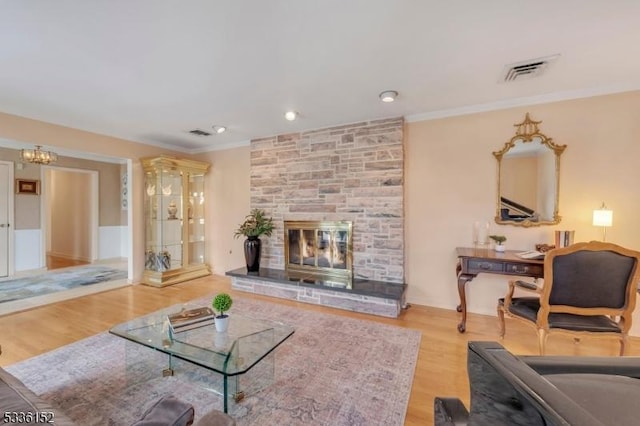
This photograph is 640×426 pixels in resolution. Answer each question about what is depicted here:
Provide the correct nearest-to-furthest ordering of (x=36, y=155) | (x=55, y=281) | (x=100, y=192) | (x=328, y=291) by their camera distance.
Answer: (x=328, y=291), (x=36, y=155), (x=55, y=281), (x=100, y=192)

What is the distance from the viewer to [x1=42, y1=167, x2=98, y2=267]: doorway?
6.28 meters

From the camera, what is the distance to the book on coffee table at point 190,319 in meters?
2.09

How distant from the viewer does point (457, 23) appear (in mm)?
1776

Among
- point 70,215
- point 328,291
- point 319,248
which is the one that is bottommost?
point 328,291

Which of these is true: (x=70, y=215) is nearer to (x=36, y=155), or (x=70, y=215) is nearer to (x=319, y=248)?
(x=36, y=155)

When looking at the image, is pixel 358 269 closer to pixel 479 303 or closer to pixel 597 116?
pixel 479 303

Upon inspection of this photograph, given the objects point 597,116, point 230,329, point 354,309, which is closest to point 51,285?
point 230,329

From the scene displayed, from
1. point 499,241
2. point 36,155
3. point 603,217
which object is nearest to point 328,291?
point 499,241

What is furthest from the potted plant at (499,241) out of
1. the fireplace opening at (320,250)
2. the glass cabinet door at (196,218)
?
the glass cabinet door at (196,218)

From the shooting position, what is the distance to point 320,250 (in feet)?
13.6

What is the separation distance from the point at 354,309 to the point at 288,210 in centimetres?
183

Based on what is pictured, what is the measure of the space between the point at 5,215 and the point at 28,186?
638 mm

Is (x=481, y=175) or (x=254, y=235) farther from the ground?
(x=481, y=175)

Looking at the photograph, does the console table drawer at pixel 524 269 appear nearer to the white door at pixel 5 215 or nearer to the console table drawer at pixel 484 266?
the console table drawer at pixel 484 266
